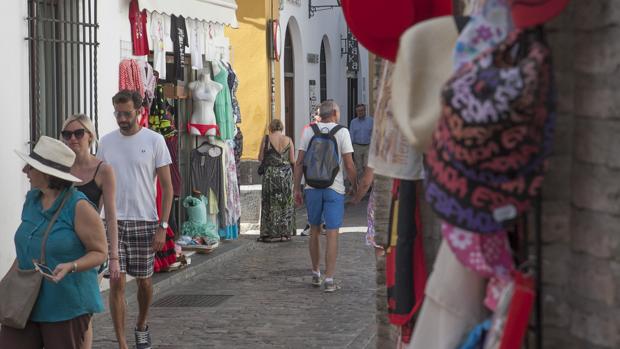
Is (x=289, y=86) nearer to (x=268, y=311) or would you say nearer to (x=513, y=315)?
(x=268, y=311)

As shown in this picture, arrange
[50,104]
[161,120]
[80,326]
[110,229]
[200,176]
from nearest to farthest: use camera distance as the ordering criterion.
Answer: [80,326]
[110,229]
[50,104]
[161,120]
[200,176]

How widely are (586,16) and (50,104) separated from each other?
31.5 feet

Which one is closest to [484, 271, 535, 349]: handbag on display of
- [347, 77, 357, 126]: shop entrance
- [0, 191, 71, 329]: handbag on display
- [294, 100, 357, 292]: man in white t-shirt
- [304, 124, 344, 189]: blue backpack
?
[0, 191, 71, 329]: handbag on display

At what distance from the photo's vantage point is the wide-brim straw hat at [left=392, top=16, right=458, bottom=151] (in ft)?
9.14

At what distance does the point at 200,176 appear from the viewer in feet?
54.9

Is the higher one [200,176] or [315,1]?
[315,1]

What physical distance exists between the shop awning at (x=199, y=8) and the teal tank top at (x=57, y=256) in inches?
286

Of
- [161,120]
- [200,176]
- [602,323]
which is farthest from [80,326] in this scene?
[200,176]

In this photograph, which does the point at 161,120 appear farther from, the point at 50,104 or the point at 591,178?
the point at 591,178

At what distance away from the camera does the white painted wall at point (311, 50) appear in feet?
85.9

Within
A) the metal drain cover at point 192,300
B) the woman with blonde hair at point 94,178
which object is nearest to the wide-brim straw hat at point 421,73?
the woman with blonde hair at point 94,178

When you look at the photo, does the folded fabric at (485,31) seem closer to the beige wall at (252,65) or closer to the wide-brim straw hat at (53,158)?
the wide-brim straw hat at (53,158)

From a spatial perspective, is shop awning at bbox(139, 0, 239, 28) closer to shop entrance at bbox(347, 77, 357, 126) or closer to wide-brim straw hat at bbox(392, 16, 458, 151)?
wide-brim straw hat at bbox(392, 16, 458, 151)

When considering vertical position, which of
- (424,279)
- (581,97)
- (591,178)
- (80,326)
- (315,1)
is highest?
(315,1)
